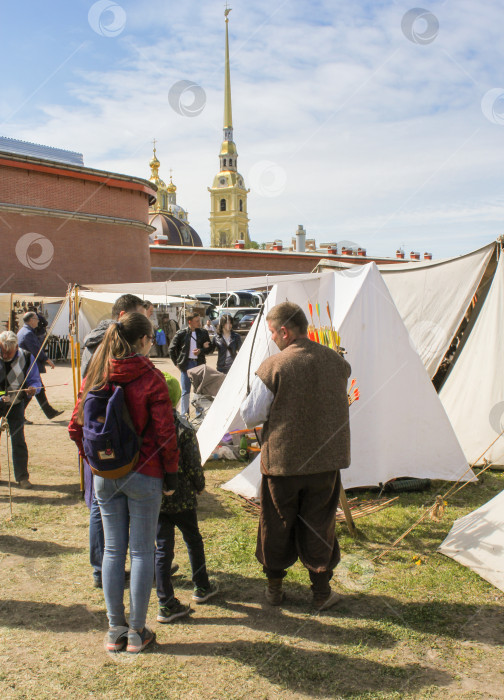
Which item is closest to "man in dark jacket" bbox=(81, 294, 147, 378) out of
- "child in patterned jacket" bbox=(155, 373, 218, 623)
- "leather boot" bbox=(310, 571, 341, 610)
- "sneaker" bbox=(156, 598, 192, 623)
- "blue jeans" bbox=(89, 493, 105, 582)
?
"child in patterned jacket" bbox=(155, 373, 218, 623)

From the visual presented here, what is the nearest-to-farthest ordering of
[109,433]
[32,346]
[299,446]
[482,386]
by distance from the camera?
[109,433] → [299,446] → [482,386] → [32,346]

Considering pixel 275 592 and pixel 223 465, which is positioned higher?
pixel 223 465

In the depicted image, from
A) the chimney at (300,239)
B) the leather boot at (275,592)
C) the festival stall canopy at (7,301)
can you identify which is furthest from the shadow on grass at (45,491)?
the chimney at (300,239)

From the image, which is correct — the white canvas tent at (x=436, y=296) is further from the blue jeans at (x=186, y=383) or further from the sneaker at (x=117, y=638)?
the sneaker at (x=117, y=638)

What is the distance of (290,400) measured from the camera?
9.78 ft

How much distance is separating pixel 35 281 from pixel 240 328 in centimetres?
807

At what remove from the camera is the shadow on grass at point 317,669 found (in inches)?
99.1

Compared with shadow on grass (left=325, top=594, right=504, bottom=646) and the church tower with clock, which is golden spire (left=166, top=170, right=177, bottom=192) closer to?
the church tower with clock

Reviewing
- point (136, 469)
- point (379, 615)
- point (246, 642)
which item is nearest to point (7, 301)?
point (136, 469)

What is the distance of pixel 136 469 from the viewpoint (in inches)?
102

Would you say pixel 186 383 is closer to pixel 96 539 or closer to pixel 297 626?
pixel 96 539

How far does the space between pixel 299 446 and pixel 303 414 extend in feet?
0.57

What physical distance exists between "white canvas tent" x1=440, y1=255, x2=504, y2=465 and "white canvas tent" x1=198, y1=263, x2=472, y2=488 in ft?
2.82

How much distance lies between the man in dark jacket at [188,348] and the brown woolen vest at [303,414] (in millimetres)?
5091
